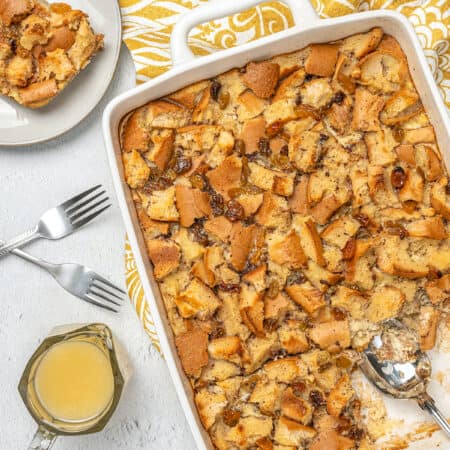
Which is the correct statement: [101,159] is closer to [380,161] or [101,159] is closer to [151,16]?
[151,16]

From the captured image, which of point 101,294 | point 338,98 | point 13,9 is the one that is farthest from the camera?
point 101,294

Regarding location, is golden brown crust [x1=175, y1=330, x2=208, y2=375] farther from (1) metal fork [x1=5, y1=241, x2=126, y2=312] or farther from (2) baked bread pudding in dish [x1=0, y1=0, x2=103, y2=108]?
(2) baked bread pudding in dish [x1=0, y1=0, x2=103, y2=108]

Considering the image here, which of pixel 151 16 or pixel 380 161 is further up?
pixel 151 16

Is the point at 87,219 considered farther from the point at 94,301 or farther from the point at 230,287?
the point at 230,287

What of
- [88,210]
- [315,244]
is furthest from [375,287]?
[88,210]

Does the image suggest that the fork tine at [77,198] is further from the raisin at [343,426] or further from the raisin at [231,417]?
the raisin at [343,426]

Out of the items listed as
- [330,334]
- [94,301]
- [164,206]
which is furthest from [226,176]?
[94,301]

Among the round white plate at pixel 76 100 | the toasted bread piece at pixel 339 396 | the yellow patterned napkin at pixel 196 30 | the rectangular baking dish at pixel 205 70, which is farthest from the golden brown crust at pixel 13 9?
the toasted bread piece at pixel 339 396
